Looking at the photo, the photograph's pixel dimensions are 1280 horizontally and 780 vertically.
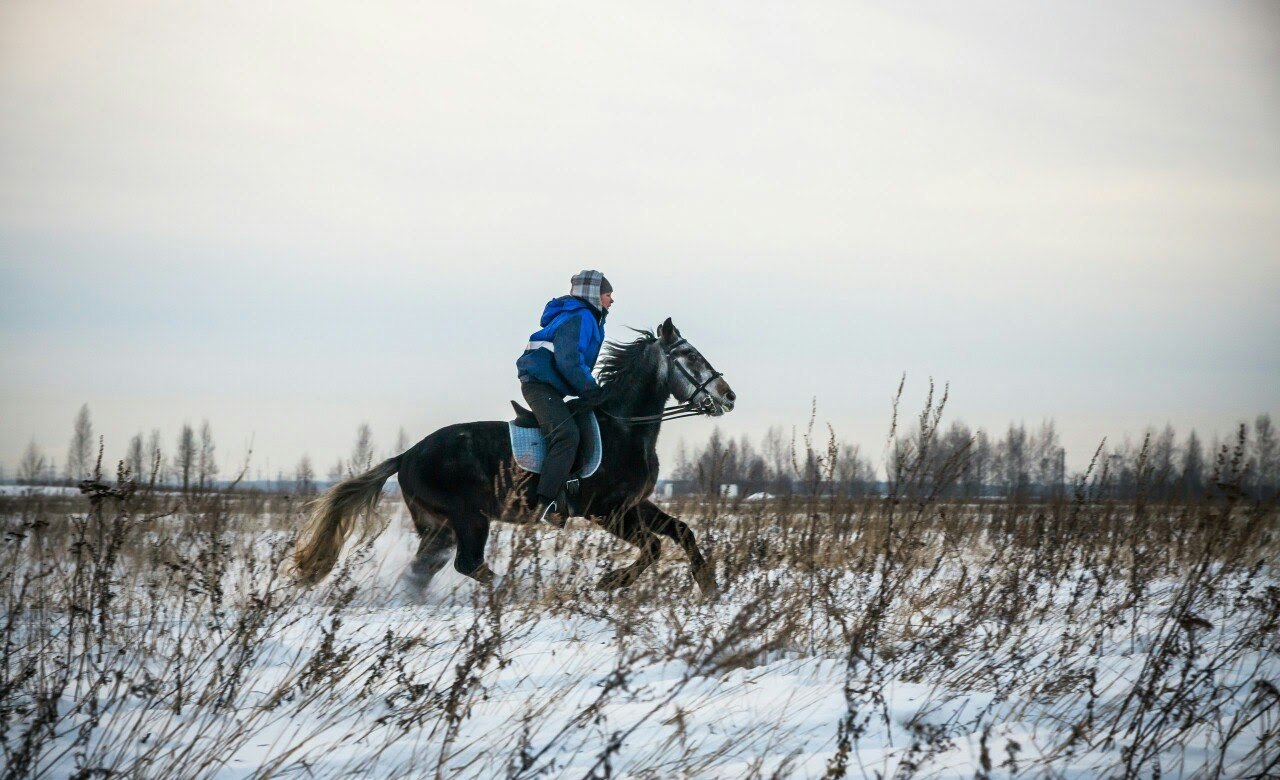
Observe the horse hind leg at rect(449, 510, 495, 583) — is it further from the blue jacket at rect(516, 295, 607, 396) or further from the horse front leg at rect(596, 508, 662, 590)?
the blue jacket at rect(516, 295, 607, 396)

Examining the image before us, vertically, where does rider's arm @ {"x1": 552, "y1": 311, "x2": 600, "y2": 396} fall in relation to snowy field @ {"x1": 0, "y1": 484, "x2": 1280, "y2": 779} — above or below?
above

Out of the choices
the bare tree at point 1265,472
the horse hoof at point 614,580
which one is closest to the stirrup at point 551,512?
the horse hoof at point 614,580

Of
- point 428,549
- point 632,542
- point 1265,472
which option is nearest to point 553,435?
point 632,542

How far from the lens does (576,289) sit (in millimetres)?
6781

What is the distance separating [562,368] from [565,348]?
0.51ft

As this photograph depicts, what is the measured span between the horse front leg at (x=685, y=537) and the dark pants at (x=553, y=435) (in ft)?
2.19

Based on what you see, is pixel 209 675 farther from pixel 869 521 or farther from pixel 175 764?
pixel 869 521

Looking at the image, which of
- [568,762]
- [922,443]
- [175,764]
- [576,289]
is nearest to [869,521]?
[576,289]

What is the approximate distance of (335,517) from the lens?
673 cm

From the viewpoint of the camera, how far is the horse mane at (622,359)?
278 inches

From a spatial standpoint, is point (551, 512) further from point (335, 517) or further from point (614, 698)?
point (614, 698)

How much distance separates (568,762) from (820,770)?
2.78 feet

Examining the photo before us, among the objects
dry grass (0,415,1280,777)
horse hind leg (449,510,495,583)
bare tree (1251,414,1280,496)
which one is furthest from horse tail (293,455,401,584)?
bare tree (1251,414,1280,496)

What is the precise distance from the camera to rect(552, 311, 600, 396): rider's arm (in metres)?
6.54
